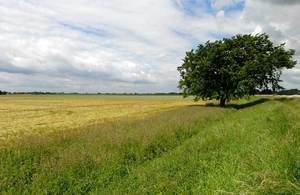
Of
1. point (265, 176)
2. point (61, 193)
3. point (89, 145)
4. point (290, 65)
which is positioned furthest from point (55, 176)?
point (290, 65)

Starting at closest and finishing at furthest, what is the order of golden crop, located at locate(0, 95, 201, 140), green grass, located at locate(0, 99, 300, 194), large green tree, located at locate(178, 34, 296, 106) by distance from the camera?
green grass, located at locate(0, 99, 300, 194) < golden crop, located at locate(0, 95, 201, 140) < large green tree, located at locate(178, 34, 296, 106)

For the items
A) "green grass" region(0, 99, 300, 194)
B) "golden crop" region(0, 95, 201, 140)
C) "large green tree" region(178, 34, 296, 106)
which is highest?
"large green tree" region(178, 34, 296, 106)

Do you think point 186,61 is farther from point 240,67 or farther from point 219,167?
point 219,167

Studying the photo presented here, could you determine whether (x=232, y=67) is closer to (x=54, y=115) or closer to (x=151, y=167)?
(x=54, y=115)

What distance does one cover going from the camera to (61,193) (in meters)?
8.27

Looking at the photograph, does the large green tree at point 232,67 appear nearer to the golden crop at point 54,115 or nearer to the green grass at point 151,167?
the golden crop at point 54,115

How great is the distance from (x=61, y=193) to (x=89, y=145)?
16.0ft

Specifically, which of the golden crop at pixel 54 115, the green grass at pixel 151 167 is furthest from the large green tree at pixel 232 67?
the green grass at pixel 151 167

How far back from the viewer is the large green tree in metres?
43.4

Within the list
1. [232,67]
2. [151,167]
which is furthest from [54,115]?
[151,167]

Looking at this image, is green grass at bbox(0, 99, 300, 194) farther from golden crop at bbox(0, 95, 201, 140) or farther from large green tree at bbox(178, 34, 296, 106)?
large green tree at bbox(178, 34, 296, 106)

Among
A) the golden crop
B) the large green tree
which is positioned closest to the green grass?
the golden crop

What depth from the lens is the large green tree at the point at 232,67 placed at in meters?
43.4

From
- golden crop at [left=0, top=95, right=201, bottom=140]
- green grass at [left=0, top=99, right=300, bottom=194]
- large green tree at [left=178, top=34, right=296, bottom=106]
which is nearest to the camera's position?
green grass at [left=0, top=99, right=300, bottom=194]
